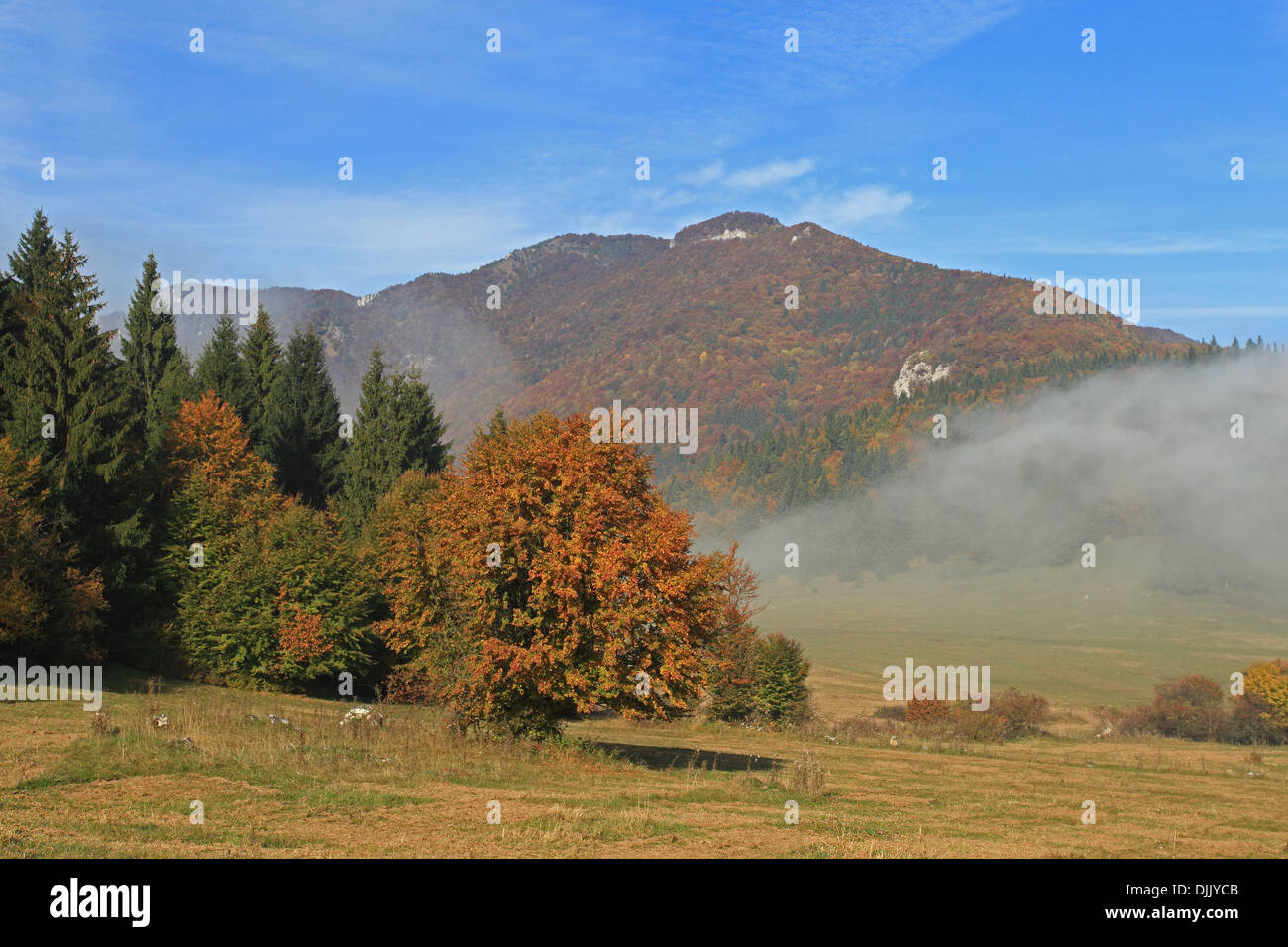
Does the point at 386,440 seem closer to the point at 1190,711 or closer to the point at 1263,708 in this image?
the point at 1190,711

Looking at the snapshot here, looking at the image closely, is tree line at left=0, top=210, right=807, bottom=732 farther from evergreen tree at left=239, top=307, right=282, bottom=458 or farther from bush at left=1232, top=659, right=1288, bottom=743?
bush at left=1232, top=659, right=1288, bottom=743

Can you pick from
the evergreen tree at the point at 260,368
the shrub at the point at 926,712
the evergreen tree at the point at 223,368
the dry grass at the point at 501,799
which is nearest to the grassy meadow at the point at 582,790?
the dry grass at the point at 501,799

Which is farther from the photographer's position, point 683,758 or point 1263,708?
point 1263,708

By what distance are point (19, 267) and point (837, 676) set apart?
69688 millimetres

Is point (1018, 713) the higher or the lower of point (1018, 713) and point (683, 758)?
the lower

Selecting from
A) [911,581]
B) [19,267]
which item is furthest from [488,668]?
[911,581]

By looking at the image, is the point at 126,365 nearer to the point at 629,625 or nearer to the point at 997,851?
the point at 629,625

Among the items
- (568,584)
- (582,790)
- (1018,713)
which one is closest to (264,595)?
(568,584)

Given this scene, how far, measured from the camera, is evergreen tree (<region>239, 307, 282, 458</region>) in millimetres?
73438

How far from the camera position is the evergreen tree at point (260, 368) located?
241ft

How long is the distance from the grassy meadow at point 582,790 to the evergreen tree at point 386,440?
28.5m

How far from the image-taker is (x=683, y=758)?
33062mm

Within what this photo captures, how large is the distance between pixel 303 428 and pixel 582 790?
200 ft

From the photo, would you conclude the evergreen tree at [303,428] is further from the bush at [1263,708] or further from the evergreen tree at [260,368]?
the bush at [1263,708]
